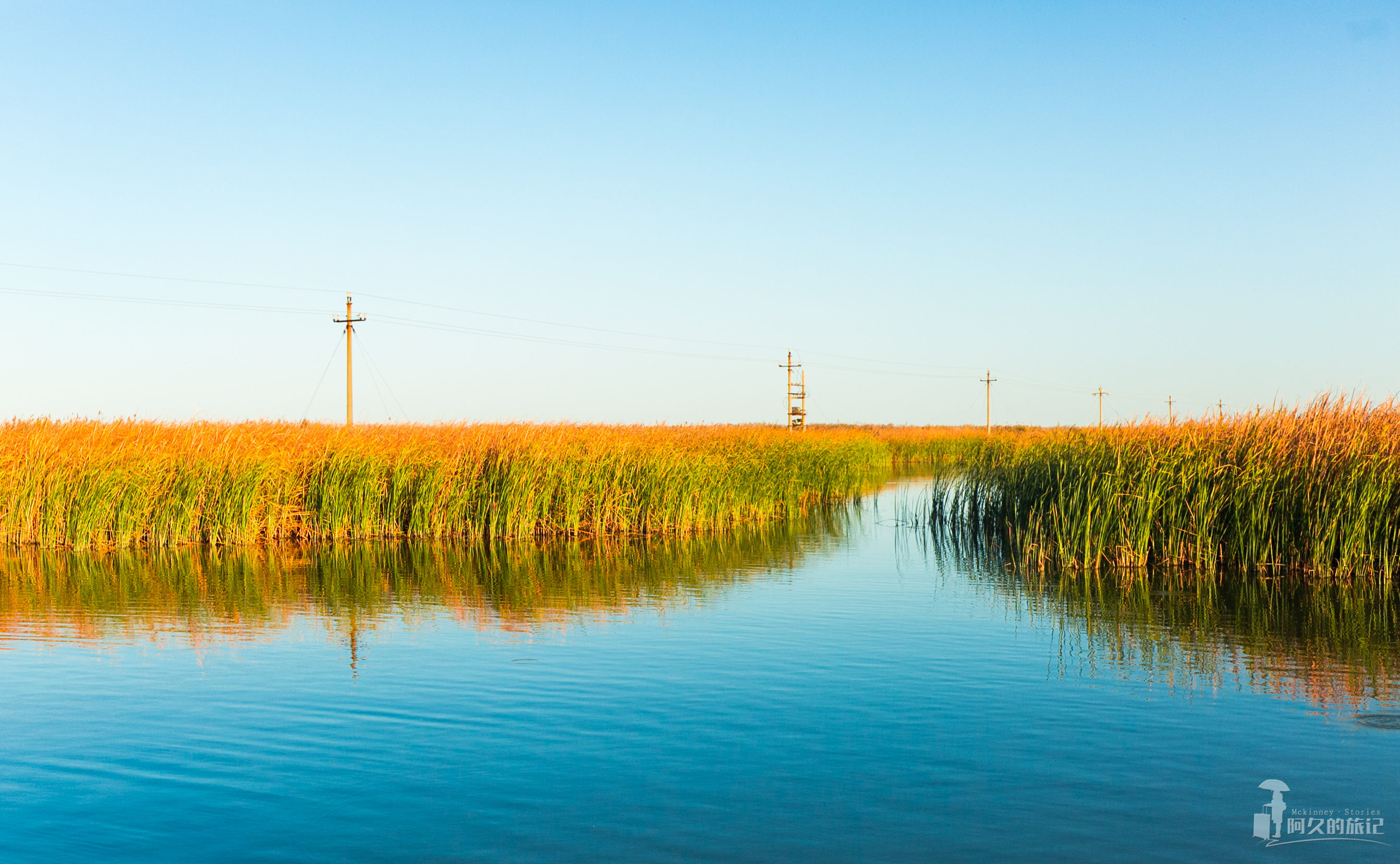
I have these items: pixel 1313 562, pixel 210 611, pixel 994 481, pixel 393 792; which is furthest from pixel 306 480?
pixel 1313 562

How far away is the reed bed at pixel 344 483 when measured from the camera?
19.0 meters

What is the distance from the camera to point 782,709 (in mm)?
7945

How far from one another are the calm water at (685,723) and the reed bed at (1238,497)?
4.81 ft

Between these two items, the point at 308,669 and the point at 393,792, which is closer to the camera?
the point at 393,792

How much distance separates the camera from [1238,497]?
15.5 m

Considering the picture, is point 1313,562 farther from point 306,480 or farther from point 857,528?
point 306,480

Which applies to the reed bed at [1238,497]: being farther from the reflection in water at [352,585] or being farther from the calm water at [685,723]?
the reflection in water at [352,585]

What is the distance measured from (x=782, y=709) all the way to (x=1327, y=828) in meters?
3.62

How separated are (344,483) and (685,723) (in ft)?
49.3

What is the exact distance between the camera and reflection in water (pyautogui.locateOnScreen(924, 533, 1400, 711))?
29.2 ft

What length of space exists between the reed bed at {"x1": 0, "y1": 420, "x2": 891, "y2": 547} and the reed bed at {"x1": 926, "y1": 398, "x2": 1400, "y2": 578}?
335 inches
